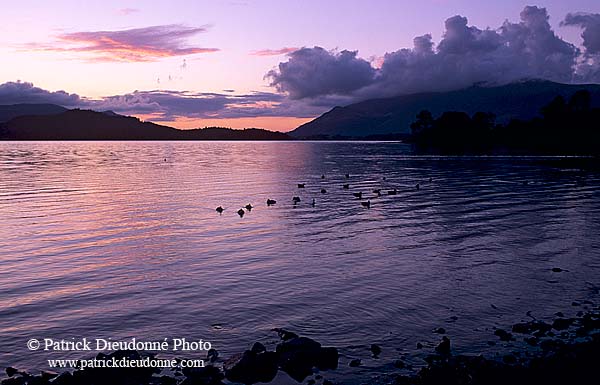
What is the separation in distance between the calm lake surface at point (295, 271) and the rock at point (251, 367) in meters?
1.71

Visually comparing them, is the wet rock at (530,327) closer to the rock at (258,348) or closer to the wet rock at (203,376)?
the rock at (258,348)

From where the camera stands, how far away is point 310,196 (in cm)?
6631

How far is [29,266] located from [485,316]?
24127 mm

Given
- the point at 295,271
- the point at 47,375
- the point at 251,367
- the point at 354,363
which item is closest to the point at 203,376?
the point at 251,367

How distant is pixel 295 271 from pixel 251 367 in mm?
12650

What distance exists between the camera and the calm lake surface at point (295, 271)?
20766 mm

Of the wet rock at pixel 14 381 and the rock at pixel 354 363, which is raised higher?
the wet rock at pixel 14 381

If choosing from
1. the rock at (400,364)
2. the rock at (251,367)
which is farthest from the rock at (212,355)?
the rock at (400,364)

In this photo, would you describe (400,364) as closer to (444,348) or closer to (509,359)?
(444,348)

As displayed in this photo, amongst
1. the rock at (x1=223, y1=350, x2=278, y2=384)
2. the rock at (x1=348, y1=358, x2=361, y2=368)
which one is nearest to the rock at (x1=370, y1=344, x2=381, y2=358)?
the rock at (x1=348, y1=358, x2=361, y2=368)

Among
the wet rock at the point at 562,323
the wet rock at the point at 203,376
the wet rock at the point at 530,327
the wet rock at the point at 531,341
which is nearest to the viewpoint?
the wet rock at the point at 203,376

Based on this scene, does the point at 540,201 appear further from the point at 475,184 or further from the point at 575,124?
the point at 575,124

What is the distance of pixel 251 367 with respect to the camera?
1684 centimetres

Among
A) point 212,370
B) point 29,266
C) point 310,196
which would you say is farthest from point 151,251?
point 310,196
